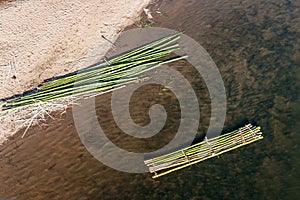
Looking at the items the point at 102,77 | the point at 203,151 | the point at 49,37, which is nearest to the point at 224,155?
the point at 203,151

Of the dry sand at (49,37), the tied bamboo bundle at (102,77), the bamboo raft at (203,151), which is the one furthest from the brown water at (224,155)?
the dry sand at (49,37)

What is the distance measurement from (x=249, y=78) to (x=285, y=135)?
7.47 feet

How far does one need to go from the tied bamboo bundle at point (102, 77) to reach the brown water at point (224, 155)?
0.49 m

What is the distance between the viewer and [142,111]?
35.2 feet

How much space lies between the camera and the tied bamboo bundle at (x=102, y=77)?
10.9 metres

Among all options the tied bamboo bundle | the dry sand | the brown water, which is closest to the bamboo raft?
the brown water

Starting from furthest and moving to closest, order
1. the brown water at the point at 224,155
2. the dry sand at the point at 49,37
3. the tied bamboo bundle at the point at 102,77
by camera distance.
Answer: the dry sand at the point at 49,37, the tied bamboo bundle at the point at 102,77, the brown water at the point at 224,155

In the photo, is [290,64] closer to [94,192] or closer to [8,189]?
[94,192]

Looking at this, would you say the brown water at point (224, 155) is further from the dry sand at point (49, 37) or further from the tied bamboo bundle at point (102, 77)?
the dry sand at point (49, 37)

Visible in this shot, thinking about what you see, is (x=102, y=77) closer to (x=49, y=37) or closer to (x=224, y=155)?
(x=49, y=37)

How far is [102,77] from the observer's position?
11.4 m

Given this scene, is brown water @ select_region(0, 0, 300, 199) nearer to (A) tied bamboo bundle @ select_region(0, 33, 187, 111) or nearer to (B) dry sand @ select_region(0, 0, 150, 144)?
(A) tied bamboo bundle @ select_region(0, 33, 187, 111)

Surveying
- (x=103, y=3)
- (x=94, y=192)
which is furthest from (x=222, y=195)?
(x=103, y=3)

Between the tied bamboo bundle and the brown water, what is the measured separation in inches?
19.2
